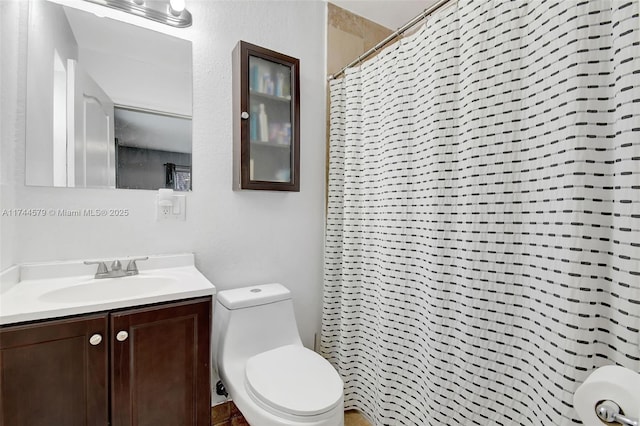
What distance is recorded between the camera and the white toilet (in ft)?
3.42

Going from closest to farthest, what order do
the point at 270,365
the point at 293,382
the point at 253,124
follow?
the point at 293,382
the point at 270,365
the point at 253,124

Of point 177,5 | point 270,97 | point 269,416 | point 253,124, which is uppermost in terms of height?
point 177,5

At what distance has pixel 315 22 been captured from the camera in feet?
6.20

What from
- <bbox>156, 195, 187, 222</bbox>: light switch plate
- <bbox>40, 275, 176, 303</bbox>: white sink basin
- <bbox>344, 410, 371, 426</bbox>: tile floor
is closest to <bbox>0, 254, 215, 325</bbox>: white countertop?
<bbox>40, 275, 176, 303</bbox>: white sink basin

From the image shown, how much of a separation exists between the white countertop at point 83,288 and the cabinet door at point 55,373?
1.6 inches

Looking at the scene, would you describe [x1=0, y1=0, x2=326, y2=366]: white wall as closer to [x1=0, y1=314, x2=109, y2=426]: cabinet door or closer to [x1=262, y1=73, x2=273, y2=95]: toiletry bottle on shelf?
[x1=262, y1=73, x2=273, y2=95]: toiletry bottle on shelf

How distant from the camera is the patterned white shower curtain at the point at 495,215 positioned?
75 cm

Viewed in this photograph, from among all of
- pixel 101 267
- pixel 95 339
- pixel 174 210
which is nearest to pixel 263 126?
pixel 174 210

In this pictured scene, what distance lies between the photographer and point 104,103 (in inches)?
51.9

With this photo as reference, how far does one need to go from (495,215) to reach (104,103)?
1.71m

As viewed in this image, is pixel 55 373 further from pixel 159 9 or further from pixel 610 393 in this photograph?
pixel 159 9

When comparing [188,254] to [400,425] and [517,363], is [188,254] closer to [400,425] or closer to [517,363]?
[400,425]

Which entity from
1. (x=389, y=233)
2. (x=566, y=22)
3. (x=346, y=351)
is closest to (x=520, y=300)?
(x=389, y=233)

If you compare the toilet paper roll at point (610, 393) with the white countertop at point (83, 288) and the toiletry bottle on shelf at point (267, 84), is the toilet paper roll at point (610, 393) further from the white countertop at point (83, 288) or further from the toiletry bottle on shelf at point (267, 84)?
the toiletry bottle on shelf at point (267, 84)
